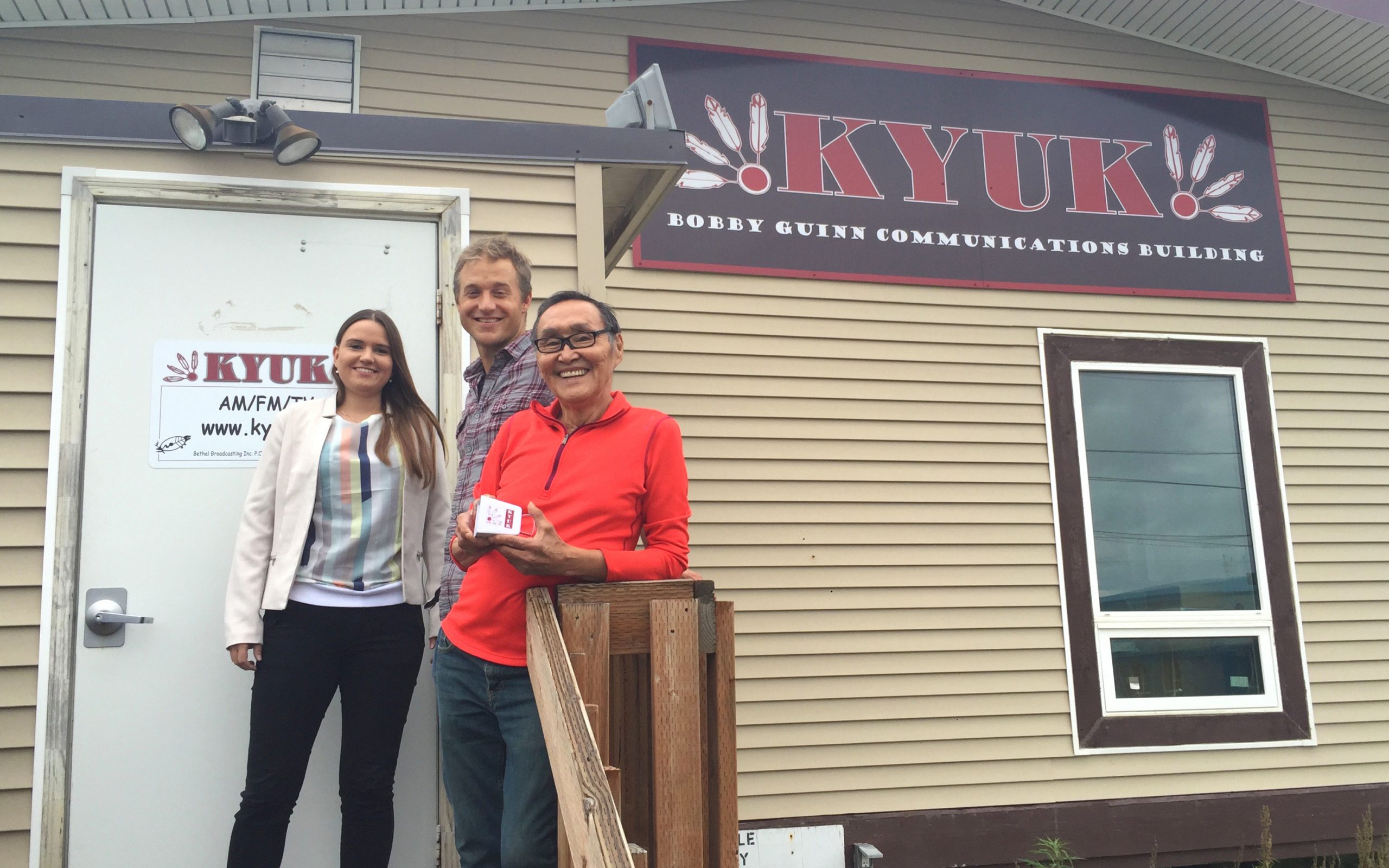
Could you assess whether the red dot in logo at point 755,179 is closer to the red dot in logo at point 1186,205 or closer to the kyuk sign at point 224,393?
the red dot in logo at point 1186,205

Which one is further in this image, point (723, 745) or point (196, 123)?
point (196, 123)

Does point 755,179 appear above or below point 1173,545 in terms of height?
above

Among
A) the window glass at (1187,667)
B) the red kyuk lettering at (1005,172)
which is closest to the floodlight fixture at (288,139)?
the red kyuk lettering at (1005,172)

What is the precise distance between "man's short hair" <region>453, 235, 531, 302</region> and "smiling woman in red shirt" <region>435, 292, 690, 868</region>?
1.48ft

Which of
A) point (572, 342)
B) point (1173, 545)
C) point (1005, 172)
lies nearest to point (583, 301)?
point (572, 342)

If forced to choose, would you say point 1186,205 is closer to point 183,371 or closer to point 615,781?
point 183,371

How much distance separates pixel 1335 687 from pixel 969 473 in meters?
2.22

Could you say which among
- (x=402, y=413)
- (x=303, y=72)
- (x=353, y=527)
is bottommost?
(x=353, y=527)

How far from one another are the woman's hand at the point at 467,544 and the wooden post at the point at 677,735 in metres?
0.36

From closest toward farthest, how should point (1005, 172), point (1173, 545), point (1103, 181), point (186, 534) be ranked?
point (186, 534), point (1173, 545), point (1005, 172), point (1103, 181)

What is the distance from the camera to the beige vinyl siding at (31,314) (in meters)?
2.69

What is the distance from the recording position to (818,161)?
5152mm

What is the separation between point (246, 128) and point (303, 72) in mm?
1892

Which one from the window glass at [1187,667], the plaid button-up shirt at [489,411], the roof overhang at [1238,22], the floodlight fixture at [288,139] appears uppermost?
the roof overhang at [1238,22]
